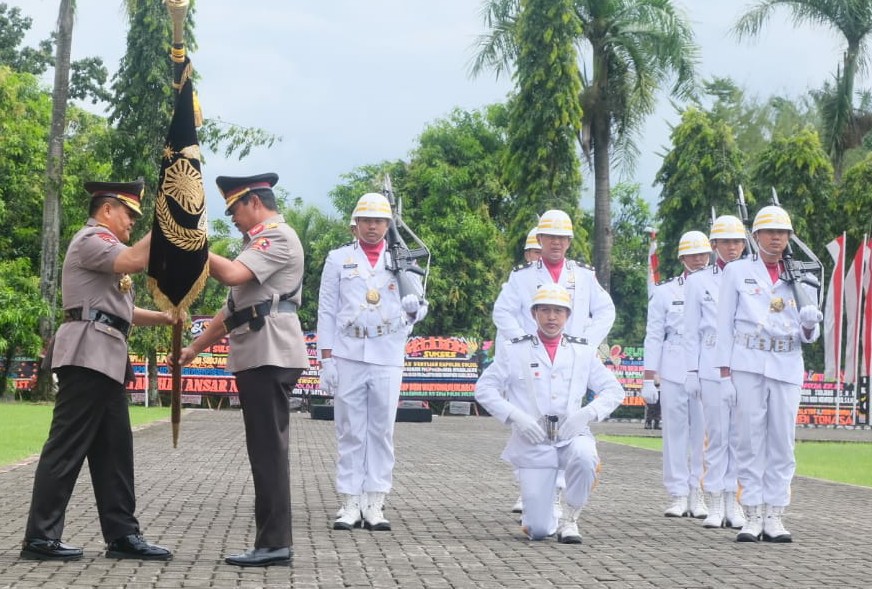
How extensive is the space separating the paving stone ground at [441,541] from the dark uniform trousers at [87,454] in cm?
27

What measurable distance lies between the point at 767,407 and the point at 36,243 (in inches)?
1749

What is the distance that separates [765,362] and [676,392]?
225cm

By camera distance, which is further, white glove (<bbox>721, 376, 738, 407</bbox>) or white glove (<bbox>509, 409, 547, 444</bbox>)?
white glove (<bbox>721, 376, 738, 407</bbox>)

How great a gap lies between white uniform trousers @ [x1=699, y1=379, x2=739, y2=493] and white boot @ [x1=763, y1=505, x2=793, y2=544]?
1.00 m

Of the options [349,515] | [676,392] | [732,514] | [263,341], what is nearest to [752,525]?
[732,514]

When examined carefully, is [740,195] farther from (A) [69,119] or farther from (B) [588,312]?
(A) [69,119]

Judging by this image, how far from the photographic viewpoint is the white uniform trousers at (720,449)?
11.4 metres

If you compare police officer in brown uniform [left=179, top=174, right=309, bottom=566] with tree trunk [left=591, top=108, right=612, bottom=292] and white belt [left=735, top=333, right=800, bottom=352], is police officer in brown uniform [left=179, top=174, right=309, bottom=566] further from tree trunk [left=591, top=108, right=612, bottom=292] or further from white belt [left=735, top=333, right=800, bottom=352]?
tree trunk [left=591, top=108, right=612, bottom=292]

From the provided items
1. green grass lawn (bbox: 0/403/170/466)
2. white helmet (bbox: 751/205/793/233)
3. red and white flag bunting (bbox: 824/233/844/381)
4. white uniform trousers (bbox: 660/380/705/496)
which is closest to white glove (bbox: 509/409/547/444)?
white helmet (bbox: 751/205/793/233)

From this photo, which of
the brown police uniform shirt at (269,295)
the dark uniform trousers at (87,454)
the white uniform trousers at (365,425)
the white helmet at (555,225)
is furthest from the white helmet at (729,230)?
the dark uniform trousers at (87,454)

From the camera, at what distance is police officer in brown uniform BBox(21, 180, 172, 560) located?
8.06 meters

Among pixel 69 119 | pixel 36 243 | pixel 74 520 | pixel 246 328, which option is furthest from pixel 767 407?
pixel 69 119

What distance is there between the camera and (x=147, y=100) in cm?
3838

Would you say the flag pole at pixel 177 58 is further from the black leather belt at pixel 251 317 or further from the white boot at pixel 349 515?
the white boot at pixel 349 515
